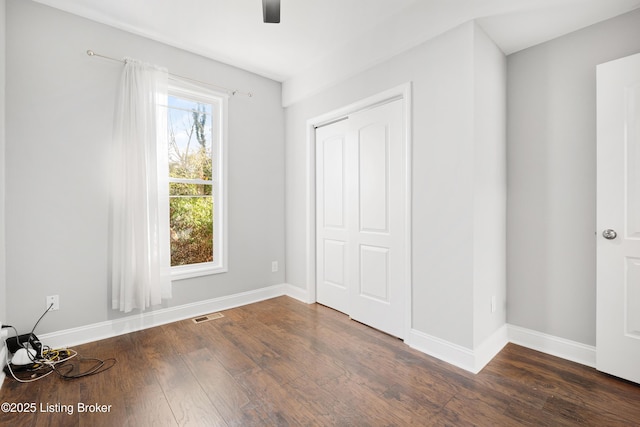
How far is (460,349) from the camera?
2.12 m

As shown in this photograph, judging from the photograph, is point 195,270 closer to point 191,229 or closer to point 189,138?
point 191,229

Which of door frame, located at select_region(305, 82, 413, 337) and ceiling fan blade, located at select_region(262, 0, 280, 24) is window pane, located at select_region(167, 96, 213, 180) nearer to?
door frame, located at select_region(305, 82, 413, 337)

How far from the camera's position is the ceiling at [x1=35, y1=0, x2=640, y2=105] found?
2.03m

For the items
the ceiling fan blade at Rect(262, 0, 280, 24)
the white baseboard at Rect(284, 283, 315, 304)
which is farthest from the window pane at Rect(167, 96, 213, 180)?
the ceiling fan blade at Rect(262, 0, 280, 24)

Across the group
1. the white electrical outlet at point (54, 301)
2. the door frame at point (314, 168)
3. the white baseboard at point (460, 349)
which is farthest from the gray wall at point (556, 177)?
the white electrical outlet at point (54, 301)

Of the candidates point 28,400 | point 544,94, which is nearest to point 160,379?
point 28,400

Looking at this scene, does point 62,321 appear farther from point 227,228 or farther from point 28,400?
point 227,228

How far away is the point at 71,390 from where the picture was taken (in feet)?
6.07

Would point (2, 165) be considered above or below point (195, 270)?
above

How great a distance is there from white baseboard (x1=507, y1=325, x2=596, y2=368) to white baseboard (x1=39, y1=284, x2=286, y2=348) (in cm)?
254

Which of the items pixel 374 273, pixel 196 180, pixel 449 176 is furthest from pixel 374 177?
pixel 196 180

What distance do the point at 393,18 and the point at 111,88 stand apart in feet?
8.15

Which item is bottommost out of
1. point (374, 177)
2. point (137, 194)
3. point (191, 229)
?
point (191, 229)

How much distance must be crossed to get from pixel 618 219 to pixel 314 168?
2616 millimetres
